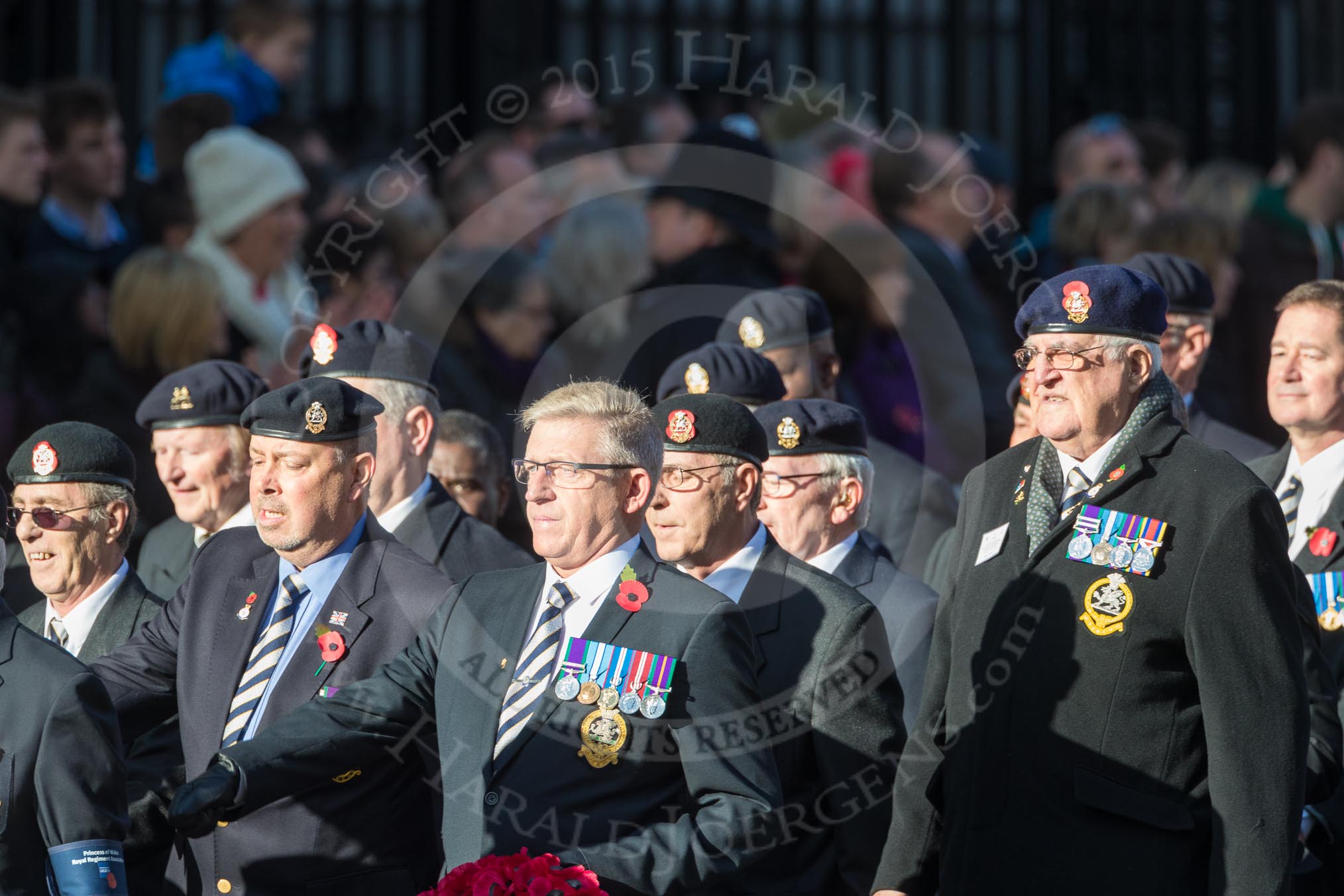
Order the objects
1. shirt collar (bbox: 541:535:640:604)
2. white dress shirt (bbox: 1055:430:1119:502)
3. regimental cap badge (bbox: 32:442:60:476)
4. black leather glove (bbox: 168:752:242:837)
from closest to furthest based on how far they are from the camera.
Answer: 1. black leather glove (bbox: 168:752:242:837)
2. shirt collar (bbox: 541:535:640:604)
3. white dress shirt (bbox: 1055:430:1119:502)
4. regimental cap badge (bbox: 32:442:60:476)

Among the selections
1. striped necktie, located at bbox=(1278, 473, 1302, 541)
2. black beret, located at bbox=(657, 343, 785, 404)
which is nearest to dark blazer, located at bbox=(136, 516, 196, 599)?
black beret, located at bbox=(657, 343, 785, 404)

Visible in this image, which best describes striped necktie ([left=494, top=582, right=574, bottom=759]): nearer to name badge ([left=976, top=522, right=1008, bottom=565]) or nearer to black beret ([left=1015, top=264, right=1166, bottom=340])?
name badge ([left=976, top=522, right=1008, bottom=565])

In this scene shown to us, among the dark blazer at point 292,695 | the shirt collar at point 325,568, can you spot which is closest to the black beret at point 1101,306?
the dark blazer at point 292,695

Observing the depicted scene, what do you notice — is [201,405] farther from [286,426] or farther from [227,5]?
[227,5]

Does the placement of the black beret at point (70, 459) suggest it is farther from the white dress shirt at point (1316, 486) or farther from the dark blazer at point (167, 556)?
the white dress shirt at point (1316, 486)

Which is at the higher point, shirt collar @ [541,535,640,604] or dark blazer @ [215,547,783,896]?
shirt collar @ [541,535,640,604]

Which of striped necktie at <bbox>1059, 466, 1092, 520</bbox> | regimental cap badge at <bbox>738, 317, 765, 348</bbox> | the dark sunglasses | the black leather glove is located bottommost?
the black leather glove

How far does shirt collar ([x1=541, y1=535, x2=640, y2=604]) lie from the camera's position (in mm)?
4016

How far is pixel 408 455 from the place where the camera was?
5.46 m

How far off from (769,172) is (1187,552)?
4096mm

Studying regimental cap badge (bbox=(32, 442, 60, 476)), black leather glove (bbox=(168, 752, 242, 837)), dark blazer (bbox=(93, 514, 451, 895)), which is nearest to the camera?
black leather glove (bbox=(168, 752, 242, 837))

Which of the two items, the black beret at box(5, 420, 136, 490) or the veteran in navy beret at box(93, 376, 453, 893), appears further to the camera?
the black beret at box(5, 420, 136, 490)

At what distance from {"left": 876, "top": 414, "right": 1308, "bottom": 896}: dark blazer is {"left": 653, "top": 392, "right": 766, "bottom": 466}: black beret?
701 millimetres

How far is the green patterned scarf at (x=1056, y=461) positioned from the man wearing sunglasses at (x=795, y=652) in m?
0.55
